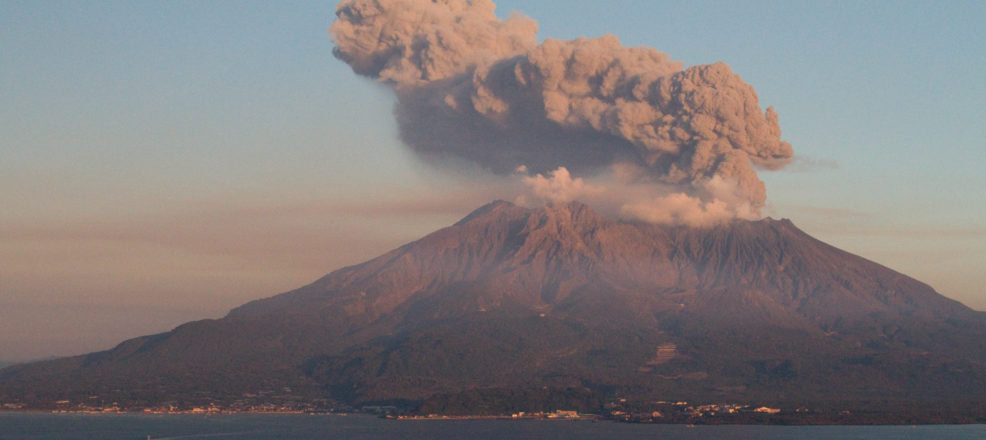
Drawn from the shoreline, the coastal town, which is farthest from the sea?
the coastal town

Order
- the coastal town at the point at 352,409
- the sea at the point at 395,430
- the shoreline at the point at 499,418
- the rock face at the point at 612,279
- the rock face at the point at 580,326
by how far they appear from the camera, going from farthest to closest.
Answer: the rock face at the point at 612,279, the rock face at the point at 580,326, the coastal town at the point at 352,409, the shoreline at the point at 499,418, the sea at the point at 395,430

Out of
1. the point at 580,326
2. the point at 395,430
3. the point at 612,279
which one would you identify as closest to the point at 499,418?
the point at 395,430

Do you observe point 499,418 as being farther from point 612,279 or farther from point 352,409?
point 612,279

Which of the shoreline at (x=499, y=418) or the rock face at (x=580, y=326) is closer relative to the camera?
the shoreline at (x=499, y=418)

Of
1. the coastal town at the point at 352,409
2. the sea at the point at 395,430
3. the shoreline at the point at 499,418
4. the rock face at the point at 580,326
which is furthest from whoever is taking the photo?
the rock face at the point at 580,326

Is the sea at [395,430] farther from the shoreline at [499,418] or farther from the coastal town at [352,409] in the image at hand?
the coastal town at [352,409]

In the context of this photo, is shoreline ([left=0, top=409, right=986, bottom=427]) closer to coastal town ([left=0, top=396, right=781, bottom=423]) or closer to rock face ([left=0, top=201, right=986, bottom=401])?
coastal town ([left=0, top=396, right=781, bottom=423])

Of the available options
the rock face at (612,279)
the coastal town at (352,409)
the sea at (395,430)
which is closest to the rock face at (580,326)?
the rock face at (612,279)
